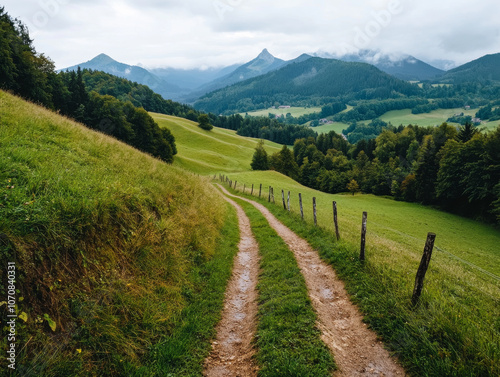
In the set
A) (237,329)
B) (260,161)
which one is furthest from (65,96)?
(237,329)

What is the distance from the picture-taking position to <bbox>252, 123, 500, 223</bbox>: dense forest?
45.2 m

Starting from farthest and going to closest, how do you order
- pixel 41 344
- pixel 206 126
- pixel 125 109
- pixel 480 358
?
1. pixel 206 126
2. pixel 125 109
3. pixel 480 358
4. pixel 41 344

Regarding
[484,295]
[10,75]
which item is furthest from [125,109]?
[484,295]

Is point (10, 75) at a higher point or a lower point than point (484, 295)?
higher

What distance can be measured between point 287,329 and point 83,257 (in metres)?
5.63

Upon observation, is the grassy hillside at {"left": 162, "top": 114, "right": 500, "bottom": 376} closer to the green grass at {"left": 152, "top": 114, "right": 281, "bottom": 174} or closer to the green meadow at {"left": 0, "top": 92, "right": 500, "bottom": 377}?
the green meadow at {"left": 0, "top": 92, "right": 500, "bottom": 377}

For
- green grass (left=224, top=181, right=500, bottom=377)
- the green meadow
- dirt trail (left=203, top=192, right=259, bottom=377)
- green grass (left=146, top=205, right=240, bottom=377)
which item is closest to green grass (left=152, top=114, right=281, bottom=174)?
the green meadow

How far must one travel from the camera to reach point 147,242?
29.1ft

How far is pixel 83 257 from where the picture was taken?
6.46m

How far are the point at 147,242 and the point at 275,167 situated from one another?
306 feet

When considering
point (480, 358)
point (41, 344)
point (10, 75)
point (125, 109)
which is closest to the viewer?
point (41, 344)

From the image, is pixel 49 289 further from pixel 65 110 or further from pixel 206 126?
pixel 206 126

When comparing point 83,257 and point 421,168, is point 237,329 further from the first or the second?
point 421,168

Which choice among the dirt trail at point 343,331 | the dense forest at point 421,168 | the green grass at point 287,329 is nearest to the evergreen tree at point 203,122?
the dense forest at point 421,168
